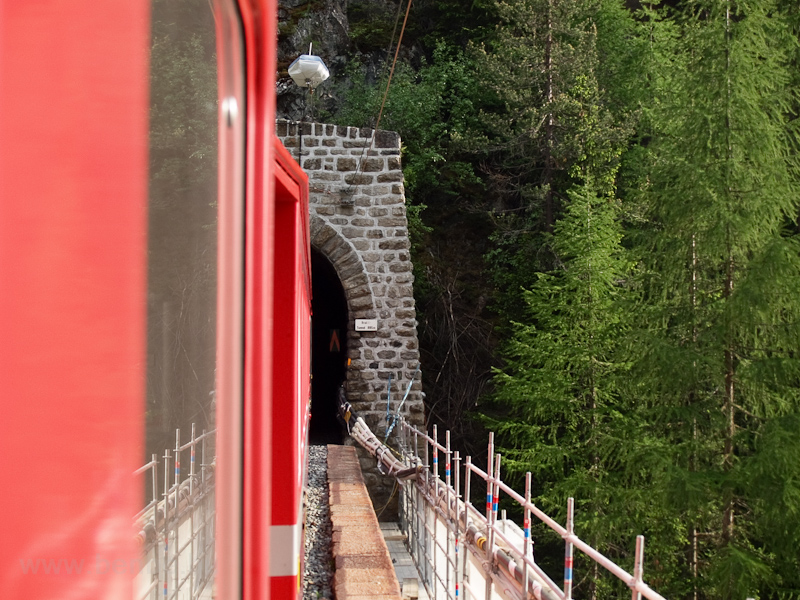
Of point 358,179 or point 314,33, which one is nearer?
point 358,179

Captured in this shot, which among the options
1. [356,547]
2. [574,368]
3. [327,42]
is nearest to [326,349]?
[574,368]

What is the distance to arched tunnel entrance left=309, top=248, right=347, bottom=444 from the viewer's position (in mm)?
13352

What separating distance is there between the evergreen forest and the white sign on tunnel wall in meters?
2.91

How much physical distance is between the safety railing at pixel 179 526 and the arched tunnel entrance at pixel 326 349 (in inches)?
472

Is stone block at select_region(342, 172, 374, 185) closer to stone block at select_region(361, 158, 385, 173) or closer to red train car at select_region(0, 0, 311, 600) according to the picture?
stone block at select_region(361, 158, 385, 173)

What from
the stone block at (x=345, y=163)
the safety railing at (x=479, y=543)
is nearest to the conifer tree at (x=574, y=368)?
the safety railing at (x=479, y=543)

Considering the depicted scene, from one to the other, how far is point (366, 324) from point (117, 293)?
26.6ft

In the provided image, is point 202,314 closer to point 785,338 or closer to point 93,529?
point 93,529

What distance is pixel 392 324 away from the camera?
8.67 metres

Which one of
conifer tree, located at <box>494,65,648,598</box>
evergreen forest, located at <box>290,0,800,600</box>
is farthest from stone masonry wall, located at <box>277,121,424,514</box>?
conifer tree, located at <box>494,65,648,598</box>

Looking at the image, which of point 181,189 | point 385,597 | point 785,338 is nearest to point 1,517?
point 181,189

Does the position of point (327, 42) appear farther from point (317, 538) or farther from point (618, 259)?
point (317, 538)

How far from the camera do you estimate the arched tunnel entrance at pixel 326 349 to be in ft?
43.8

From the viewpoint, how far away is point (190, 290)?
2.25 feet
